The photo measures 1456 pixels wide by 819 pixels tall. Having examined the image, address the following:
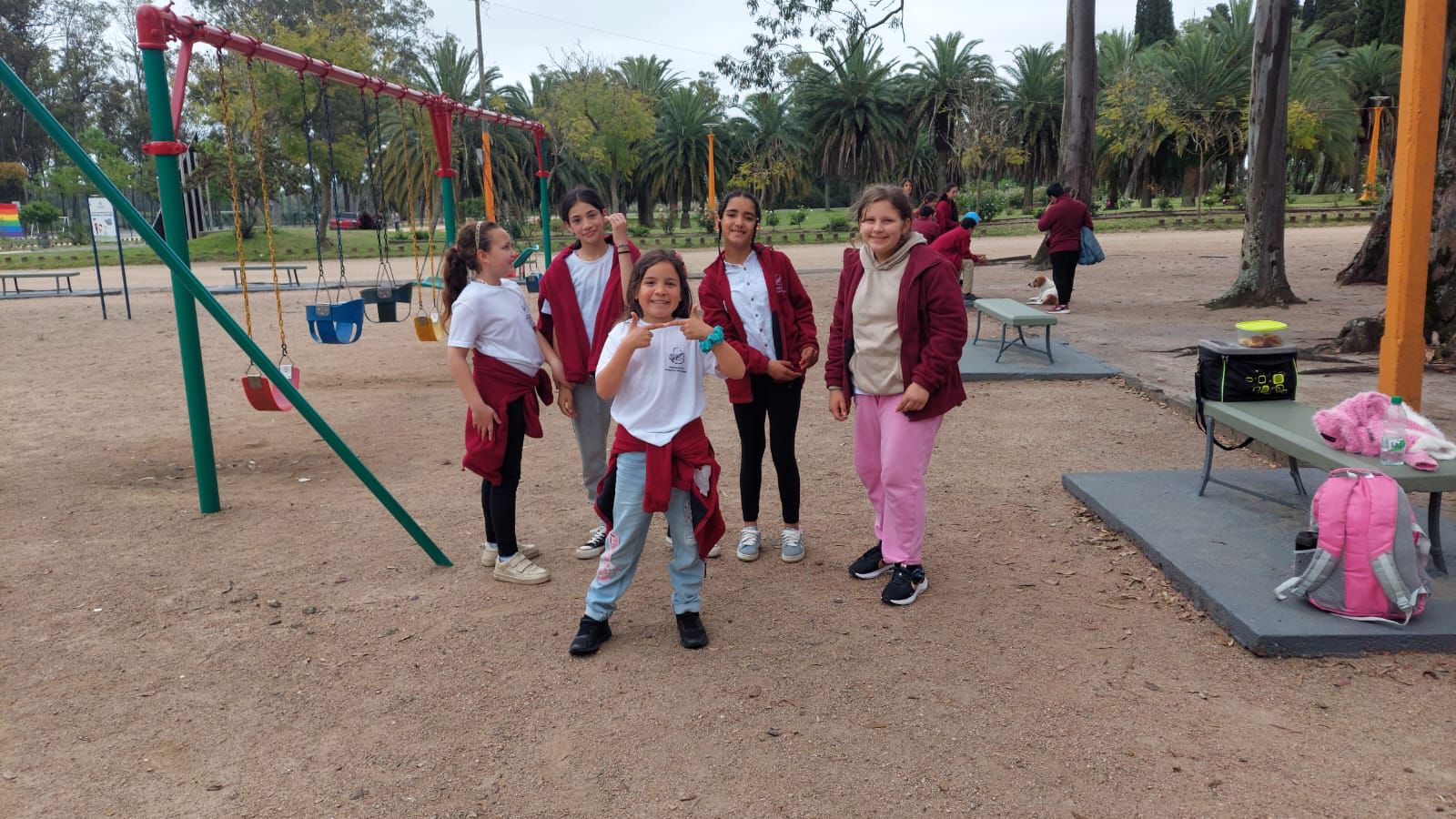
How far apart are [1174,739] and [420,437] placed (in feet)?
18.0

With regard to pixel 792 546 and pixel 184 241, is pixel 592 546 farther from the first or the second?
pixel 184 241

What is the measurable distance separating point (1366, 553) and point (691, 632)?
7.54ft

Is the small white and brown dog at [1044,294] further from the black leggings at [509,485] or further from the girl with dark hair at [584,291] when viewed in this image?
the black leggings at [509,485]

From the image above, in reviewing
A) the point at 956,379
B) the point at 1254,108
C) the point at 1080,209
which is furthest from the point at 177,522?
the point at 1254,108

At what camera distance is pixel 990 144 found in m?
39.8

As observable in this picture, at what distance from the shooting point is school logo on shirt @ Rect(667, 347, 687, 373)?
338 cm

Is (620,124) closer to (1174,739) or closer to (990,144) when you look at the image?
(990,144)

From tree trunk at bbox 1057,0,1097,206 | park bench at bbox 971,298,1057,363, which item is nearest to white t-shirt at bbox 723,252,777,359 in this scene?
park bench at bbox 971,298,1057,363

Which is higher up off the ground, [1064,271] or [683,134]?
[683,134]

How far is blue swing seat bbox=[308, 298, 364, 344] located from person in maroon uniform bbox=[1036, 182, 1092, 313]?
28.2 feet

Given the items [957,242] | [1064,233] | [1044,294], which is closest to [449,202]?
[957,242]

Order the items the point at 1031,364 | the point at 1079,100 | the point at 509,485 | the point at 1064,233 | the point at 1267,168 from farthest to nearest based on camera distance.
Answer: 1. the point at 1079,100
2. the point at 1064,233
3. the point at 1267,168
4. the point at 1031,364
5. the point at 509,485

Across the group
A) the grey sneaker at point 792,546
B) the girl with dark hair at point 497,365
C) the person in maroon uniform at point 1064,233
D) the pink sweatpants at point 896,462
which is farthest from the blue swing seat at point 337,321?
the person in maroon uniform at point 1064,233

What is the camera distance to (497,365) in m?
4.00
